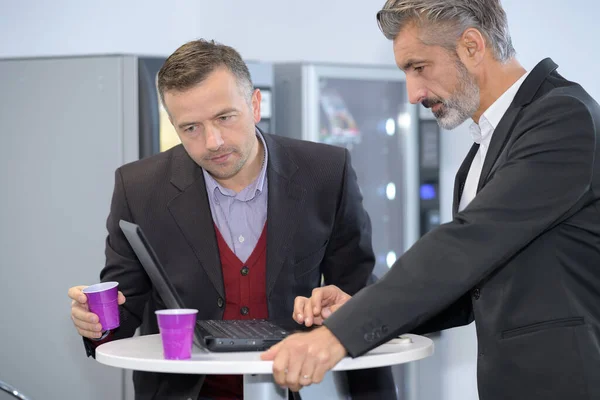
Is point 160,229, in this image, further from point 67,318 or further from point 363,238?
point 67,318

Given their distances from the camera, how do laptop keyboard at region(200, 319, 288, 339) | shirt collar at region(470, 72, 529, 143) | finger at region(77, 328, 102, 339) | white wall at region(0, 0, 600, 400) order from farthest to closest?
white wall at region(0, 0, 600, 400) < finger at region(77, 328, 102, 339) < shirt collar at region(470, 72, 529, 143) < laptop keyboard at region(200, 319, 288, 339)

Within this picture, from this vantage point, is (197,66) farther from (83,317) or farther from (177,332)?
(177,332)

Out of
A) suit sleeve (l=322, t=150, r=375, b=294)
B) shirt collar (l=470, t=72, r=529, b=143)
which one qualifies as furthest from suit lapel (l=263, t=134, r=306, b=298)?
shirt collar (l=470, t=72, r=529, b=143)

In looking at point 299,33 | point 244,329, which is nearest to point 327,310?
point 244,329

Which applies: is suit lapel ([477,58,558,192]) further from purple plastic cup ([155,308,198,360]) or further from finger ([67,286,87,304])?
finger ([67,286,87,304])

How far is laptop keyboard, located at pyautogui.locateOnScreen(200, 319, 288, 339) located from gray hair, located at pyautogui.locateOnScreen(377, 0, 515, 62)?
2.42ft

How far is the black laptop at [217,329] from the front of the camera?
63.8 inches

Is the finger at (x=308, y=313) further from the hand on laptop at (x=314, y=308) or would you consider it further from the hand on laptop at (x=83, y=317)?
the hand on laptop at (x=83, y=317)

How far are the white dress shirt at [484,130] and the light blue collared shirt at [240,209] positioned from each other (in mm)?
605

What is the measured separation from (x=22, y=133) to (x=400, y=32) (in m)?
2.12

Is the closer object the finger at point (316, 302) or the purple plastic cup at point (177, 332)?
the purple plastic cup at point (177, 332)

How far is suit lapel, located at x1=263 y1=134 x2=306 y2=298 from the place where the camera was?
2.22m

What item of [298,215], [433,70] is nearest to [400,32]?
[433,70]

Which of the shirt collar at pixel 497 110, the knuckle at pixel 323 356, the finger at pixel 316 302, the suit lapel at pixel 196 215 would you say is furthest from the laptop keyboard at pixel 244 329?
the shirt collar at pixel 497 110
